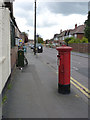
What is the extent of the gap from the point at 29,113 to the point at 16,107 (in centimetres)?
53

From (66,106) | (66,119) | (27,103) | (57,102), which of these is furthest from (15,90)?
(66,119)

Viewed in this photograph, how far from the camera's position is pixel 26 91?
5.77m

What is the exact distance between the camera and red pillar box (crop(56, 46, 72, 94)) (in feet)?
17.4

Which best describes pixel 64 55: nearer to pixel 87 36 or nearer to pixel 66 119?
pixel 66 119

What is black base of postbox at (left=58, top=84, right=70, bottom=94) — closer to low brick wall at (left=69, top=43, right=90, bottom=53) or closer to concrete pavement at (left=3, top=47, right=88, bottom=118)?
concrete pavement at (left=3, top=47, right=88, bottom=118)

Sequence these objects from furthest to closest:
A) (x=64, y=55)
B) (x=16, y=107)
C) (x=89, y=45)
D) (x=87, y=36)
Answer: (x=87, y=36)
(x=89, y=45)
(x=64, y=55)
(x=16, y=107)

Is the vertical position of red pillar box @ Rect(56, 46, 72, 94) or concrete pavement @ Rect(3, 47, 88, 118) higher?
red pillar box @ Rect(56, 46, 72, 94)

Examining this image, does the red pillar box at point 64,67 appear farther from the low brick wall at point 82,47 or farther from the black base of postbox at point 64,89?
the low brick wall at point 82,47

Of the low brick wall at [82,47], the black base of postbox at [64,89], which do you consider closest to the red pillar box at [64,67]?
the black base of postbox at [64,89]

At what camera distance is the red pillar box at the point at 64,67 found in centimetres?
529

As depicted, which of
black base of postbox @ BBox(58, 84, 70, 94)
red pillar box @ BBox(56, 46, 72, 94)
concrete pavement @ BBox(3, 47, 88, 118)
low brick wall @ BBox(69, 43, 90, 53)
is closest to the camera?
concrete pavement @ BBox(3, 47, 88, 118)

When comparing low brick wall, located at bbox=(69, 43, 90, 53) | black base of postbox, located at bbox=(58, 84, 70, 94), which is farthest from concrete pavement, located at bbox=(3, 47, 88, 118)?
low brick wall, located at bbox=(69, 43, 90, 53)

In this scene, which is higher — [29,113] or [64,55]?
[64,55]

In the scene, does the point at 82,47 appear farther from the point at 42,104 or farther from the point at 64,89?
the point at 42,104
